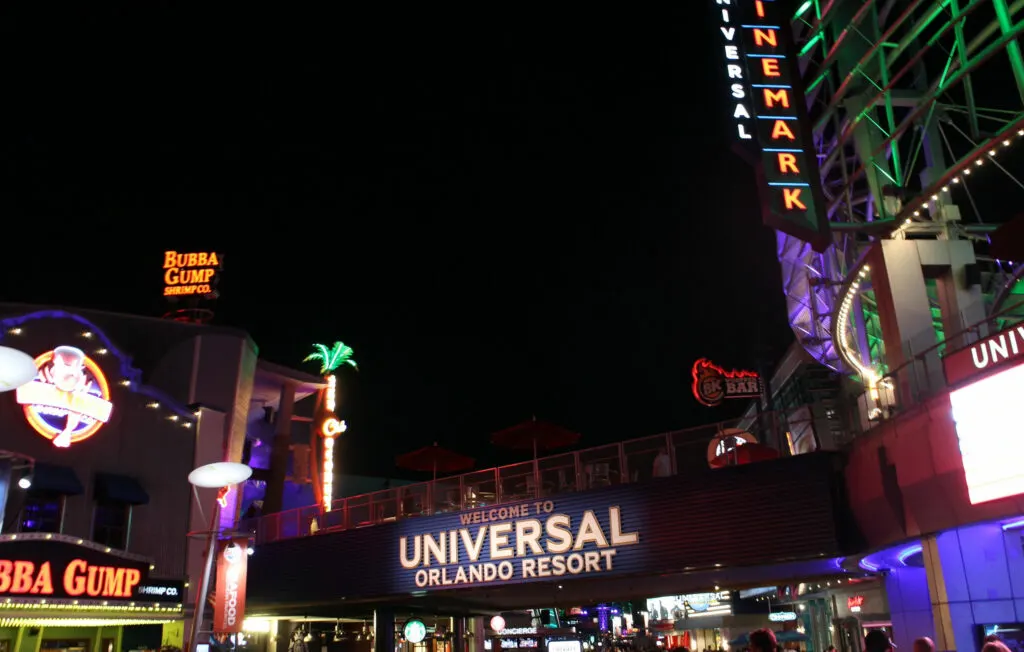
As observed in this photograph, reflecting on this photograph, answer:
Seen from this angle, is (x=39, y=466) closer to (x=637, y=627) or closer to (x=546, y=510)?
(x=546, y=510)

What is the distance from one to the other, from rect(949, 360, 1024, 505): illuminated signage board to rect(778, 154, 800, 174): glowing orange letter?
7489mm

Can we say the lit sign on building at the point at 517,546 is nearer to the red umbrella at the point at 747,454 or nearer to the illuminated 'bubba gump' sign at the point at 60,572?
the red umbrella at the point at 747,454

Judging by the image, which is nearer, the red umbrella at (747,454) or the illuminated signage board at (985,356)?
the illuminated signage board at (985,356)

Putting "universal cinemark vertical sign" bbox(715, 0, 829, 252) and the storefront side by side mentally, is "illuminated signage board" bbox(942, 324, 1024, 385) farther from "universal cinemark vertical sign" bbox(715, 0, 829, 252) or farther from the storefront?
the storefront

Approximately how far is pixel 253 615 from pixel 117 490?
581 cm

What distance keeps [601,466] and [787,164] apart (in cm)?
808

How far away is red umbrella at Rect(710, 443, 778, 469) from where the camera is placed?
58.4ft

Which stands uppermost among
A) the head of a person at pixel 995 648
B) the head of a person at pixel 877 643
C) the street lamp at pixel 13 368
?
the street lamp at pixel 13 368

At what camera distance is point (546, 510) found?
795 inches

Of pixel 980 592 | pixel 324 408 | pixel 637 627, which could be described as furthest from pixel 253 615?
pixel 637 627

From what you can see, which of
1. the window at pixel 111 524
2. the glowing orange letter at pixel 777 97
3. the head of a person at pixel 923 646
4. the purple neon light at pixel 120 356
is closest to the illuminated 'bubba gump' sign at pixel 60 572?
the window at pixel 111 524

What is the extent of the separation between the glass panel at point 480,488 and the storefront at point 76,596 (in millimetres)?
7615

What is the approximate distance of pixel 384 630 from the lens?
84.1 feet

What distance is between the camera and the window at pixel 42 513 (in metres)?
24.3
